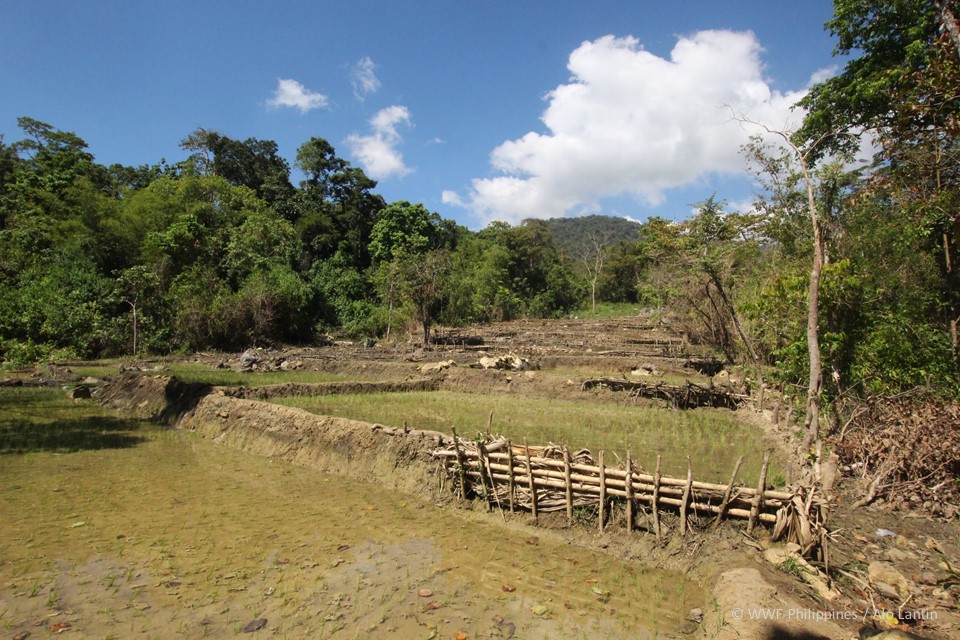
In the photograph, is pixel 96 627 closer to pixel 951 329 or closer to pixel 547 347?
pixel 951 329

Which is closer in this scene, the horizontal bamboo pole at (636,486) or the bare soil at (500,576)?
the bare soil at (500,576)

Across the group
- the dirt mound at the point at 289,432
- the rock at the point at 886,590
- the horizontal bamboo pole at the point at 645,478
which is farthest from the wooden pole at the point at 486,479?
the rock at the point at 886,590

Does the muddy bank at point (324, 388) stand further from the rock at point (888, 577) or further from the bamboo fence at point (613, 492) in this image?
the rock at point (888, 577)

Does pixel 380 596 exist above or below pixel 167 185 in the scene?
below

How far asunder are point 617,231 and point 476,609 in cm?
13830

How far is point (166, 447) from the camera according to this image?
406 inches

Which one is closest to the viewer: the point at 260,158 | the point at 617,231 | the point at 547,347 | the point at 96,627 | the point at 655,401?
the point at 96,627

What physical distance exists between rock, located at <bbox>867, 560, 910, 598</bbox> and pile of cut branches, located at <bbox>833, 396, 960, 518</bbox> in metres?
1.99

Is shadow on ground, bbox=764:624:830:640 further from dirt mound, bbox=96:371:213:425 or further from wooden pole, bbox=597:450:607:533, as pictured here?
dirt mound, bbox=96:371:213:425

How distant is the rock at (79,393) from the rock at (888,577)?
18606 mm

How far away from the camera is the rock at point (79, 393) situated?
48.9 ft

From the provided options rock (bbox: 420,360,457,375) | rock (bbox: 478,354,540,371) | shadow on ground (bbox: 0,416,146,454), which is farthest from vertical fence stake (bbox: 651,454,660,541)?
rock (bbox: 478,354,540,371)

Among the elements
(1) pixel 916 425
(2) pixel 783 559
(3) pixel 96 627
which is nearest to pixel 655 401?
(1) pixel 916 425

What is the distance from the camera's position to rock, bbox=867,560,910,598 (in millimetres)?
4785
